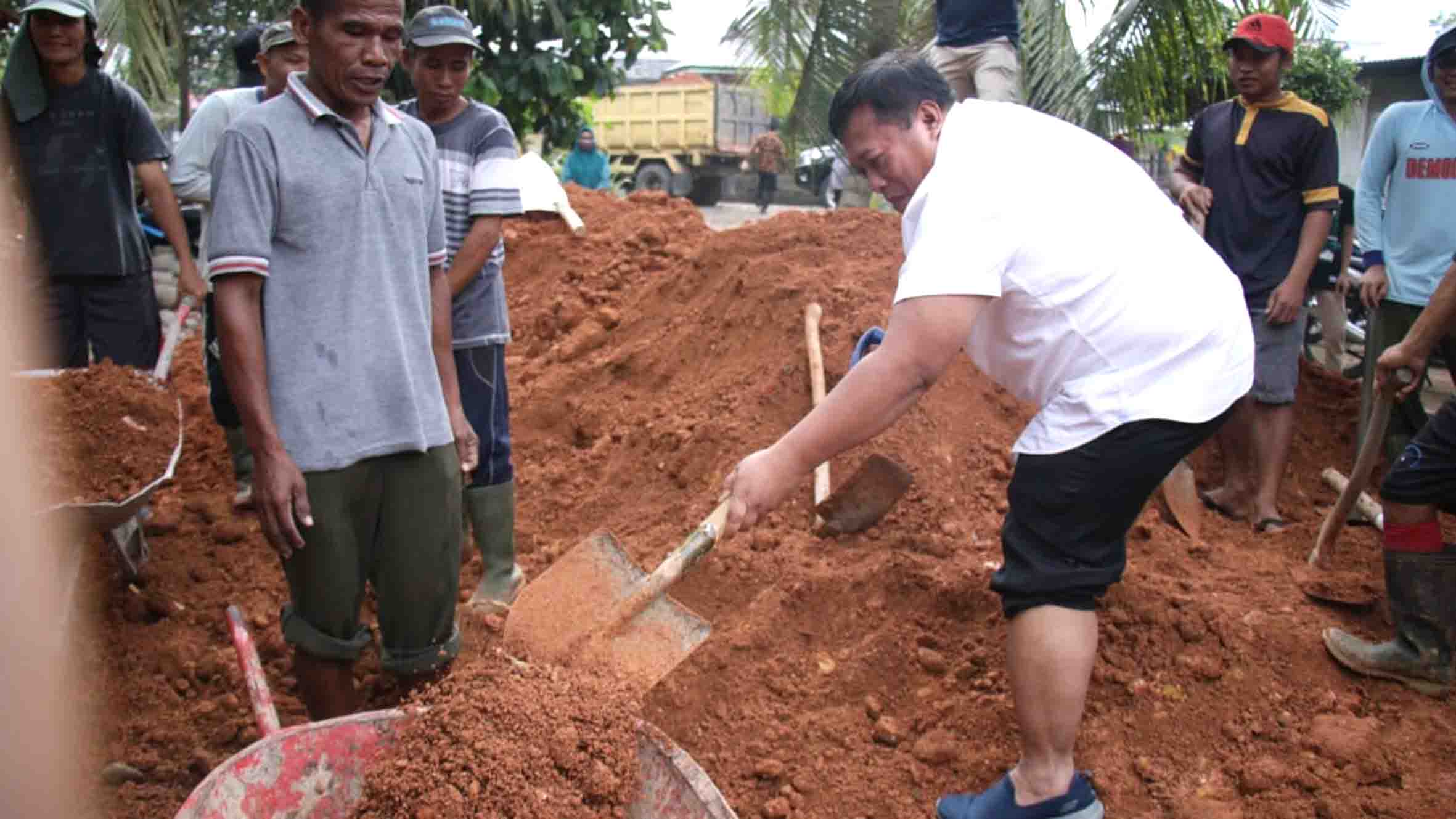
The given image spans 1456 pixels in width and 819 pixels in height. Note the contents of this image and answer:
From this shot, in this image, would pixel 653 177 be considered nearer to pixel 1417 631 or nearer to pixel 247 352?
pixel 1417 631

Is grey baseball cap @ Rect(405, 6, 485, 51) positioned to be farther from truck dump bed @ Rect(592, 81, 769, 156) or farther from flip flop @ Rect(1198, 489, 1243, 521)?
truck dump bed @ Rect(592, 81, 769, 156)

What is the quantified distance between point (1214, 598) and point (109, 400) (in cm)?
354

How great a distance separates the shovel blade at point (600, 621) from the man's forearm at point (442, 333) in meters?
0.54

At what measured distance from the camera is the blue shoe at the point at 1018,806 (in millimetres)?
2682

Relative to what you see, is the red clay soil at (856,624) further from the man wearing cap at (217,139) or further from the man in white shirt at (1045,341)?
the man wearing cap at (217,139)

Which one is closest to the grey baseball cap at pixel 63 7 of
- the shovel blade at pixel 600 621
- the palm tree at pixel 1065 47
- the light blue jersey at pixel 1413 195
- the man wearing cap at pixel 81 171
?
the man wearing cap at pixel 81 171

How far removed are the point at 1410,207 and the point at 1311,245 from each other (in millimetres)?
371

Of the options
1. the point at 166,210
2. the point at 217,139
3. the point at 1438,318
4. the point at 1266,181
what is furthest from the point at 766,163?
the point at 1438,318

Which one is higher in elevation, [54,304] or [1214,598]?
[54,304]

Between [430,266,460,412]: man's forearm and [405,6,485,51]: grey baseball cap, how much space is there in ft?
3.50

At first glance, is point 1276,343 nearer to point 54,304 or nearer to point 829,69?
point 829,69

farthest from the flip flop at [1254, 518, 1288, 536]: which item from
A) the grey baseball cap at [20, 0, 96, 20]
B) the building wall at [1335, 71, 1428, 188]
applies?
the building wall at [1335, 71, 1428, 188]

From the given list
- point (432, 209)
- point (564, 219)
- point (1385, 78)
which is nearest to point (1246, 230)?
point (432, 209)

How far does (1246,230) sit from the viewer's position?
491 centimetres
